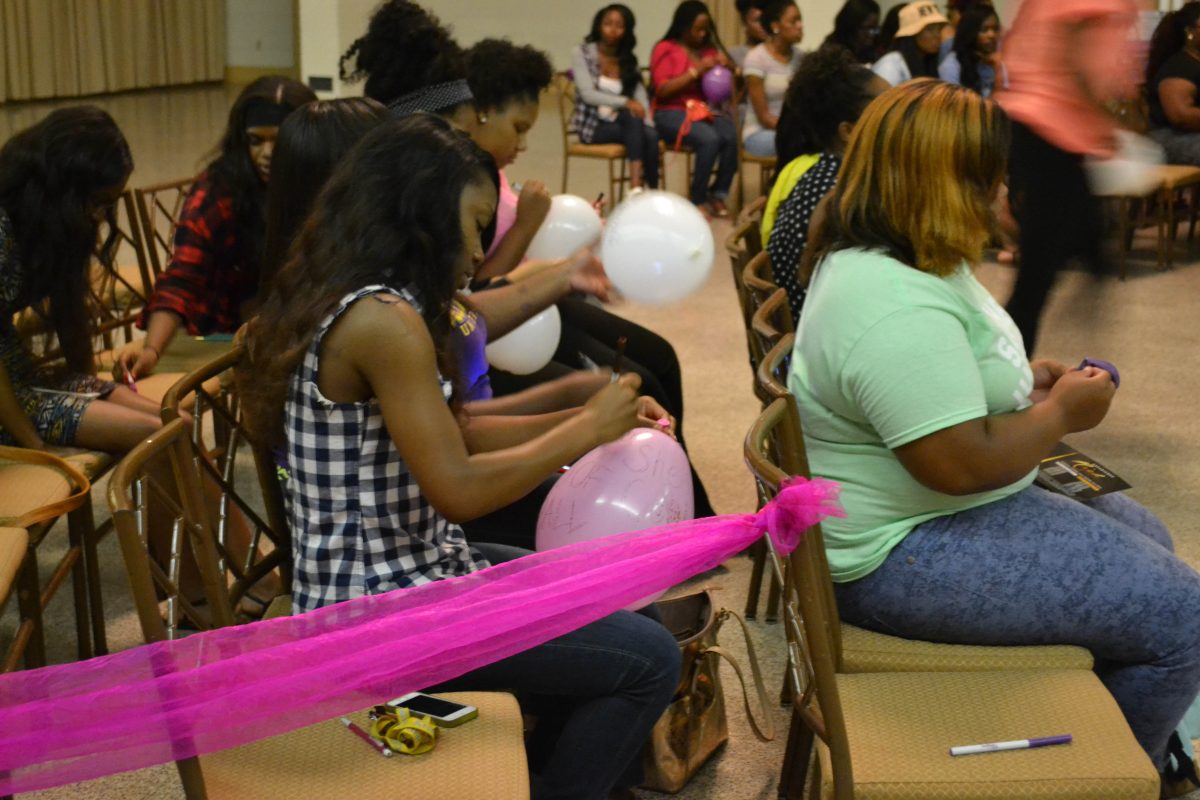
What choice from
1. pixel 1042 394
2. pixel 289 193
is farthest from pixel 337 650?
pixel 1042 394

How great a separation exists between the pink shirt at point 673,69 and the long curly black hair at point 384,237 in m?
6.25

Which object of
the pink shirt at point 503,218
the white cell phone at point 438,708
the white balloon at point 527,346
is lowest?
the white cell phone at point 438,708

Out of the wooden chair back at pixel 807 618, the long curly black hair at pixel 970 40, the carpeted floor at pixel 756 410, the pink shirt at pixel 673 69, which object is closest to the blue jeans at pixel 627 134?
the pink shirt at pixel 673 69

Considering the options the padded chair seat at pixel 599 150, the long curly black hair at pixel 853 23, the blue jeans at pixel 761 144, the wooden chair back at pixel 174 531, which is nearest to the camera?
the wooden chair back at pixel 174 531

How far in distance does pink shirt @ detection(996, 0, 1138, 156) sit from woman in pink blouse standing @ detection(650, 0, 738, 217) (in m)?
4.94

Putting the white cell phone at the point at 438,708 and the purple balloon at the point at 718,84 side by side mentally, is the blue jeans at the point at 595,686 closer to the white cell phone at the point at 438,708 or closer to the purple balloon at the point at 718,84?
the white cell phone at the point at 438,708

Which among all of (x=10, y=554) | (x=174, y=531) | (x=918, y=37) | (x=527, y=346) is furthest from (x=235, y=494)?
(x=918, y=37)

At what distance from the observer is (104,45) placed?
38.6 feet

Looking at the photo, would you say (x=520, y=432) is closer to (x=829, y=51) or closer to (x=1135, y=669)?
(x=1135, y=669)

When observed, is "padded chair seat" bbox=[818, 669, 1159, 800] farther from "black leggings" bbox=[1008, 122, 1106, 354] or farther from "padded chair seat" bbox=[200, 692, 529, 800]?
"black leggings" bbox=[1008, 122, 1106, 354]

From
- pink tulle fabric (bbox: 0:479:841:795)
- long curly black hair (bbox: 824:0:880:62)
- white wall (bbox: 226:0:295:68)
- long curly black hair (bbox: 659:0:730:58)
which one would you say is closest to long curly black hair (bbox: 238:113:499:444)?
pink tulle fabric (bbox: 0:479:841:795)

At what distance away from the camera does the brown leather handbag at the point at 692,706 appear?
82.4 inches

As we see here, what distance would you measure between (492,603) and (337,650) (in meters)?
0.18

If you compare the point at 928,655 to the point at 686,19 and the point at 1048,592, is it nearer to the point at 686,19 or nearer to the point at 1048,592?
the point at 1048,592
